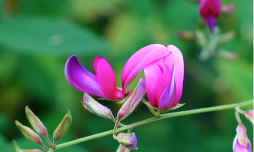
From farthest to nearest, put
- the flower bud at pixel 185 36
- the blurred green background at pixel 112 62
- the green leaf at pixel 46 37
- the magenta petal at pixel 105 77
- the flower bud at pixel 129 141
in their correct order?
1. the blurred green background at pixel 112 62
2. the green leaf at pixel 46 37
3. the flower bud at pixel 185 36
4. the magenta petal at pixel 105 77
5. the flower bud at pixel 129 141

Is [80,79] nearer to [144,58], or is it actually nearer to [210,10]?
[144,58]

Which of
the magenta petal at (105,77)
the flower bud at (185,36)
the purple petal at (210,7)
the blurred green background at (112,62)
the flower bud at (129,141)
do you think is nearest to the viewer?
the flower bud at (129,141)

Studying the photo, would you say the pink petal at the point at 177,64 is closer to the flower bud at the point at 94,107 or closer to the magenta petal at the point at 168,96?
the magenta petal at the point at 168,96

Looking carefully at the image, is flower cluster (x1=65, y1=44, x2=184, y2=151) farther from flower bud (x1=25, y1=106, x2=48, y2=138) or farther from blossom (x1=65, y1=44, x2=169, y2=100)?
flower bud (x1=25, y1=106, x2=48, y2=138)

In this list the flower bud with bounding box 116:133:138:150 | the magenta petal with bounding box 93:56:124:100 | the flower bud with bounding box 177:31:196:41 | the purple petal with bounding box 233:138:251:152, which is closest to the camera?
the flower bud with bounding box 116:133:138:150

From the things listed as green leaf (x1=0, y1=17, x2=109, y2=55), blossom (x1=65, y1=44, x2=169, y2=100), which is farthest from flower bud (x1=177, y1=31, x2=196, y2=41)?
blossom (x1=65, y1=44, x2=169, y2=100)

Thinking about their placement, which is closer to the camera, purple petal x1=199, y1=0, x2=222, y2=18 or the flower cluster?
the flower cluster

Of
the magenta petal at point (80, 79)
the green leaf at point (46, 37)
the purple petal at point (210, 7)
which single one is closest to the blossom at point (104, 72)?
the magenta petal at point (80, 79)

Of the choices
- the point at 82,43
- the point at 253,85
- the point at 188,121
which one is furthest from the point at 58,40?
the point at 253,85

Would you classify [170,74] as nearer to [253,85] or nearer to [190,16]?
[253,85]
